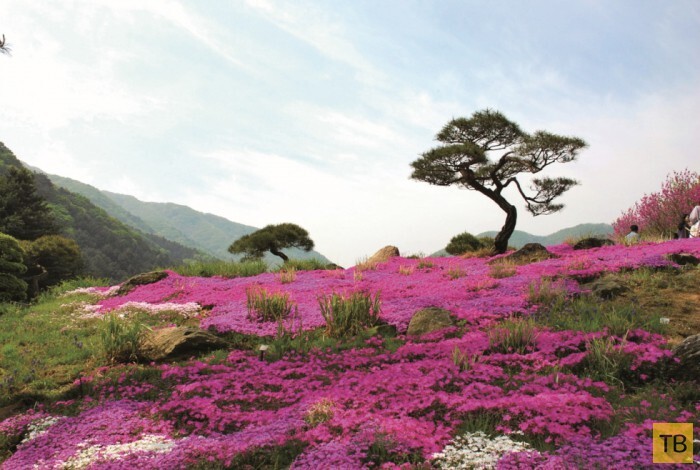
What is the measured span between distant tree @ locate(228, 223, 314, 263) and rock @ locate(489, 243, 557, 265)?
1510 centimetres

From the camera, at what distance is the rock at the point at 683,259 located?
518 inches

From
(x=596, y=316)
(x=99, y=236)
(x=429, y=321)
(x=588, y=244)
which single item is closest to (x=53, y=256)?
(x=429, y=321)

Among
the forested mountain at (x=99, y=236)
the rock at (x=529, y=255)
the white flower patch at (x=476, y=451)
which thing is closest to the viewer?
the white flower patch at (x=476, y=451)

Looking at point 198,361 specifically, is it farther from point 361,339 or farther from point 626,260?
point 626,260

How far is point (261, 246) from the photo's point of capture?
30438 millimetres

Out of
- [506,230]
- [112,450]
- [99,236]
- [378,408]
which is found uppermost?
[99,236]

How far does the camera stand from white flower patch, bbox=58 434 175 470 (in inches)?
197

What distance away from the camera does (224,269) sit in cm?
2036

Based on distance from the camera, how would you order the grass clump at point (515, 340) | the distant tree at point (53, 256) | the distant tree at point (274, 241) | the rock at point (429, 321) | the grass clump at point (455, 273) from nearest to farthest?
the grass clump at point (515, 340), the rock at point (429, 321), the grass clump at point (455, 273), the distant tree at point (53, 256), the distant tree at point (274, 241)

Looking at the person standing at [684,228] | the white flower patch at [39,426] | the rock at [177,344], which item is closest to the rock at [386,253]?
the person standing at [684,228]

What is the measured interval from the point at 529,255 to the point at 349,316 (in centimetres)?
1203

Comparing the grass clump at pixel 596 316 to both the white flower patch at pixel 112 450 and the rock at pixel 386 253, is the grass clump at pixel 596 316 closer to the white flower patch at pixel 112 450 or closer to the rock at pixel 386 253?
the white flower patch at pixel 112 450

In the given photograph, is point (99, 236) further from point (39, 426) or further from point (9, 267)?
point (39, 426)

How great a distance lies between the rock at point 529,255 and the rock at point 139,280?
1372 centimetres
